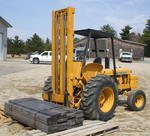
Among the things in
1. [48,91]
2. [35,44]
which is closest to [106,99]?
[48,91]

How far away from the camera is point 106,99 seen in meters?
7.16

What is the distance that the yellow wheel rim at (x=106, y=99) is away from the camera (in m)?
7.03

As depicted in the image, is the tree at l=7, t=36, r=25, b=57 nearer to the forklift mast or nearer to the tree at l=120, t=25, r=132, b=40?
the tree at l=120, t=25, r=132, b=40

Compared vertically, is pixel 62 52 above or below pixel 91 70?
above

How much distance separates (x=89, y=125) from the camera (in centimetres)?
588

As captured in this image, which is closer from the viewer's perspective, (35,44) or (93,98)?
(93,98)

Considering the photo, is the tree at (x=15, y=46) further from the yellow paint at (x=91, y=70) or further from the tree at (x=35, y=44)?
the yellow paint at (x=91, y=70)

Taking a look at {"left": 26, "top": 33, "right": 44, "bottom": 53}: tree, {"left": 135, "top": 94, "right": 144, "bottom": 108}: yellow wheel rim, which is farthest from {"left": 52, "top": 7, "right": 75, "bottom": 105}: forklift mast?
{"left": 26, "top": 33, "right": 44, "bottom": 53}: tree

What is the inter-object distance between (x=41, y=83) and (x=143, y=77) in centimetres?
702

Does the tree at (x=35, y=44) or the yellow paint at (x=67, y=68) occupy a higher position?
the tree at (x=35, y=44)

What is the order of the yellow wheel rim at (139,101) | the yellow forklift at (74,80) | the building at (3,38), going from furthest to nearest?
the building at (3,38)
the yellow wheel rim at (139,101)
the yellow forklift at (74,80)

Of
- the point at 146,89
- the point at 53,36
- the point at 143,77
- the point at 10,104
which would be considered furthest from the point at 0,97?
the point at 143,77

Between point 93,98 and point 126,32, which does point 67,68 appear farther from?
point 126,32

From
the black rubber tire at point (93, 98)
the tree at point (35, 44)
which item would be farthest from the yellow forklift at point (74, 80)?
the tree at point (35, 44)
